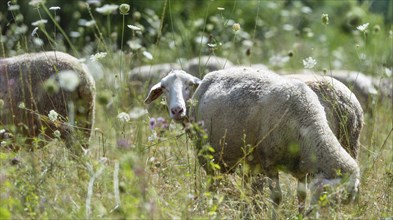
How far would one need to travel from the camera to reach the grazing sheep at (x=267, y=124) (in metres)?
5.20

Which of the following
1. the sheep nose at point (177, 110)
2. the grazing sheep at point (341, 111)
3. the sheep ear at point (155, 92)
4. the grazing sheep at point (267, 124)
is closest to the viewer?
the grazing sheep at point (267, 124)

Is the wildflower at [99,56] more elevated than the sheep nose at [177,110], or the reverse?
the wildflower at [99,56]

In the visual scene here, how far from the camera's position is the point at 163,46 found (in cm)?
1184

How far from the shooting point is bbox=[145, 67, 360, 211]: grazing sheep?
520 cm

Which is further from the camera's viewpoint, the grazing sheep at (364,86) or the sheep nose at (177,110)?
the grazing sheep at (364,86)

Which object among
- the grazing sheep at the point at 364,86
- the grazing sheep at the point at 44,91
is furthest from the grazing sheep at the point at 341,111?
the grazing sheep at the point at 44,91

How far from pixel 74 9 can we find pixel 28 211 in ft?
29.9

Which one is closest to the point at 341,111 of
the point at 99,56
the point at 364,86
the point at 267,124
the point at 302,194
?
the point at 267,124

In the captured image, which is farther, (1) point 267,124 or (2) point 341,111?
(2) point 341,111

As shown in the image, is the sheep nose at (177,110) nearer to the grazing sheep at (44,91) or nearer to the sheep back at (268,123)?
the sheep back at (268,123)

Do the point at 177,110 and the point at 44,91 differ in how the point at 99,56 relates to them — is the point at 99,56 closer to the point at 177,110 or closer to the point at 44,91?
the point at 177,110

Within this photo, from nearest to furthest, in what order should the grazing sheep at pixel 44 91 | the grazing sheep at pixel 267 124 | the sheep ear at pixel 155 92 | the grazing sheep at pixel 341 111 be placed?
the grazing sheep at pixel 267 124 → the grazing sheep at pixel 341 111 → the sheep ear at pixel 155 92 → the grazing sheep at pixel 44 91

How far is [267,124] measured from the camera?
18.6ft

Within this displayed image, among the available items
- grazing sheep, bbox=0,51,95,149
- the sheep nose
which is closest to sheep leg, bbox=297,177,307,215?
the sheep nose
